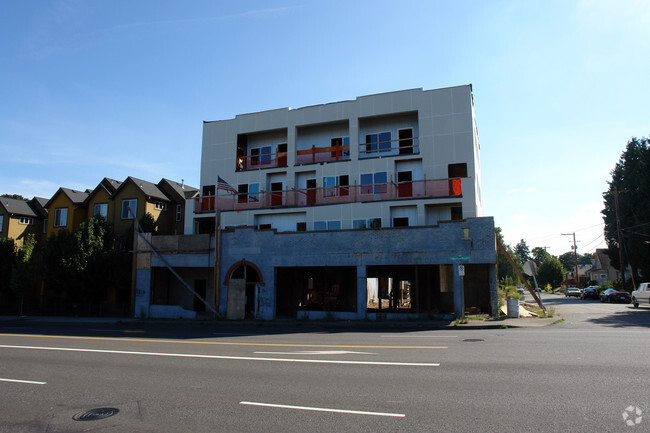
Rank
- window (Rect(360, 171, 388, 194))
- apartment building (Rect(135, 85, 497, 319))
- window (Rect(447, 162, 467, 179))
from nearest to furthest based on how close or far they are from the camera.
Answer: apartment building (Rect(135, 85, 497, 319))
window (Rect(360, 171, 388, 194))
window (Rect(447, 162, 467, 179))

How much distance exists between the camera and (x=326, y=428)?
522cm

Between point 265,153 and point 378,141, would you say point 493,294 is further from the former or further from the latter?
point 265,153

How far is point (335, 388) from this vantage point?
7.11 metres

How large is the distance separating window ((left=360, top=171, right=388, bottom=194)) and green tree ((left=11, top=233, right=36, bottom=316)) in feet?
84.4

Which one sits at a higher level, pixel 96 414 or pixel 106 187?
pixel 106 187

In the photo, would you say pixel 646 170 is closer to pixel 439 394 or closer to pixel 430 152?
pixel 430 152

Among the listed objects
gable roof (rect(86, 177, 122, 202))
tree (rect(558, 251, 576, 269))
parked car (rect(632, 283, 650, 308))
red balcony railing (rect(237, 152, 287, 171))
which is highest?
red balcony railing (rect(237, 152, 287, 171))

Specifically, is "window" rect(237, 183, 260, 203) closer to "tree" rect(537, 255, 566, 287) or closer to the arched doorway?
the arched doorway

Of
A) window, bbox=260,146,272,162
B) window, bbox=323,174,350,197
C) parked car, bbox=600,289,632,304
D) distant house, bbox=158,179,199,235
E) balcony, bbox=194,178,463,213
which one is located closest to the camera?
balcony, bbox=194,178,463,213

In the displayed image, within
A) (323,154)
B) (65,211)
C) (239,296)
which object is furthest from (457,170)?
(65,211)

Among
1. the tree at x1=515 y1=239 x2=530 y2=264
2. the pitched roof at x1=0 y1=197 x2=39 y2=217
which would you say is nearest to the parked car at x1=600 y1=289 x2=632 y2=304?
the pitched roof at x1=0 y1=197 x2=39 y2=217

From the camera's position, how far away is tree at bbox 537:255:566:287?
300 ft

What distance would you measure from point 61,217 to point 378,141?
2827 centimetres

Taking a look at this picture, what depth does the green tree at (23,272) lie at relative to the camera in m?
31.1
